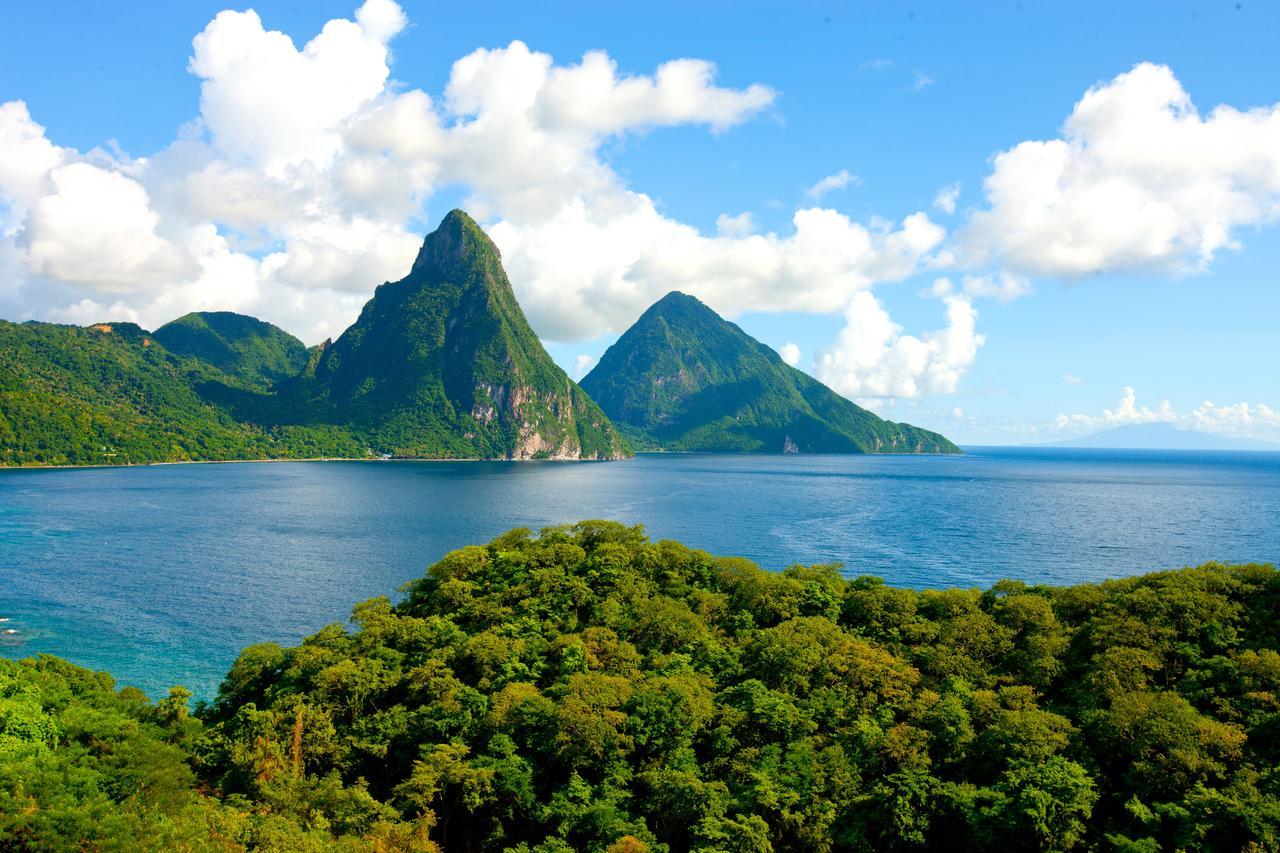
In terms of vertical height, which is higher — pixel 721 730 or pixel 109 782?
pixel 721 730

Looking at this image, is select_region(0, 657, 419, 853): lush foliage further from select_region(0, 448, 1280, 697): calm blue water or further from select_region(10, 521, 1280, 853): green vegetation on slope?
select_region(0, 448, 1280, 697): calm blue water

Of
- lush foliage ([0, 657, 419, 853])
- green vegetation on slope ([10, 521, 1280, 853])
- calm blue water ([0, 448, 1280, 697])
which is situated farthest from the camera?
calm blue water ([0, 448, 1280, 697])

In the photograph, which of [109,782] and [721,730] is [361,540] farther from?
[721,730]

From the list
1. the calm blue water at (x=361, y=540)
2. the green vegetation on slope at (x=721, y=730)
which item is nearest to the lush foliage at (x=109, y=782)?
the green vegetation on slope at (x=721, y=730)

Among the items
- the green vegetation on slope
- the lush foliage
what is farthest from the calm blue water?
the green vegetation on slope

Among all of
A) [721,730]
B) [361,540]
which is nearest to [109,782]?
[721,730]

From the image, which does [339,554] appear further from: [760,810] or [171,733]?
[760,810]

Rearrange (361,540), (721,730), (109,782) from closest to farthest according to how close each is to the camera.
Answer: (109,782), (721,730), (361,540)
